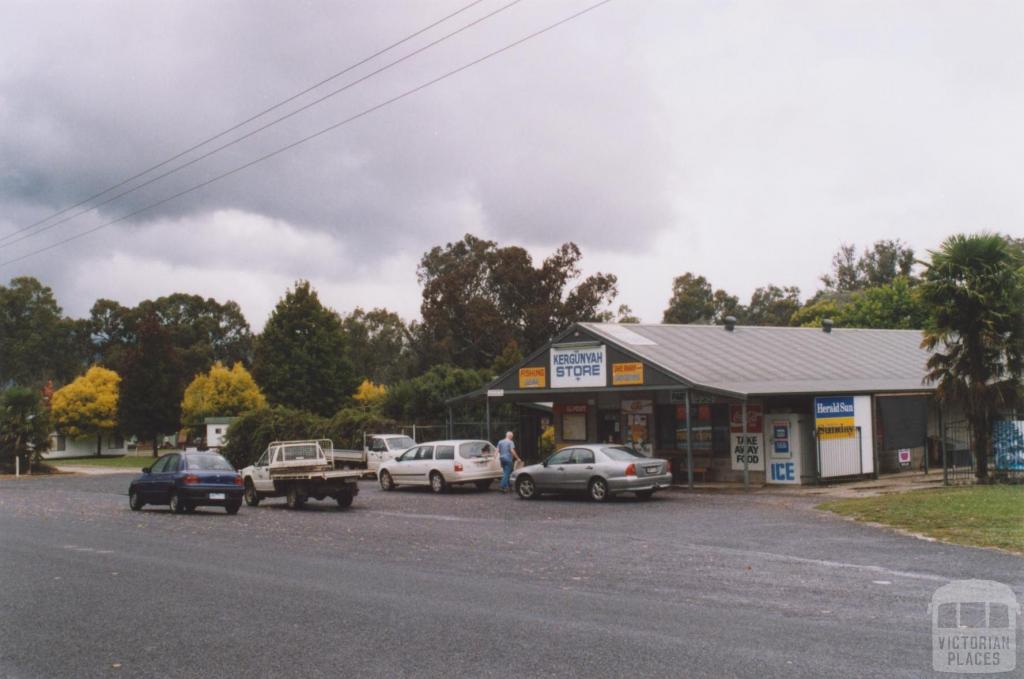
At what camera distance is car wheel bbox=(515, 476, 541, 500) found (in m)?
25.3

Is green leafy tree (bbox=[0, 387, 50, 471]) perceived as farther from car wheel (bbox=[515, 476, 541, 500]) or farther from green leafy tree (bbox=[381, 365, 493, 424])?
car wheel (bbox=[515, 476, 541, 500])

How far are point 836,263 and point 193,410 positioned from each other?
63.8 meters

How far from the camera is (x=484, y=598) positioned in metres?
10.1

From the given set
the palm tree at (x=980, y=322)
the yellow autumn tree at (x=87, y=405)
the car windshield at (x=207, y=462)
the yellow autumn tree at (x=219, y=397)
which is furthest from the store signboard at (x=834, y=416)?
the yellow autumn tree at (x=87, y=405)

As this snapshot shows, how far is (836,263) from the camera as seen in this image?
315 feet

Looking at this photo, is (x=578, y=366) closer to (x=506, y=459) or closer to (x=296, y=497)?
(x=506, y=459)

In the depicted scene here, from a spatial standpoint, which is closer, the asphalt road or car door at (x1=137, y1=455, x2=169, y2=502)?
the asphalt road

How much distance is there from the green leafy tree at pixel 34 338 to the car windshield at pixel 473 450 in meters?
89.1

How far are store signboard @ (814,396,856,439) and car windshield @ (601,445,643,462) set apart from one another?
6085 mm

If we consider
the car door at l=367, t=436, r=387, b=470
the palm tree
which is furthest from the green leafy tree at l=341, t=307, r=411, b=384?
the palm tree

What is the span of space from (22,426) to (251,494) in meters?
33.0

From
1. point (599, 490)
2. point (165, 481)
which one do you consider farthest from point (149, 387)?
point (599, 490)

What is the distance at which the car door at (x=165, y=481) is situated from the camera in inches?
934

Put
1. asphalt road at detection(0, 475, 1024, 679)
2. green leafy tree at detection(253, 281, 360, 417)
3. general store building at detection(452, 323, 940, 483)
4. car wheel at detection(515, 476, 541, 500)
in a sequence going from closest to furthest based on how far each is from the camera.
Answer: asphalt road at detection(0, 475, 1024, 679), car wheel at detection(515, 476, 541, 500), general store building at detection(452, 323, 940, 483), green leafy tree at detection(253, 281, 360, 417)
